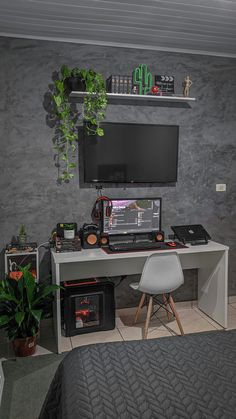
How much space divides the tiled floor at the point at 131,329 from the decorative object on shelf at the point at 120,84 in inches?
87.1

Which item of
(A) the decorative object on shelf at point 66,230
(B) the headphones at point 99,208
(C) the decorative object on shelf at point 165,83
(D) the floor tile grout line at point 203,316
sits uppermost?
(C) the decorative object on shelf at point 165,83

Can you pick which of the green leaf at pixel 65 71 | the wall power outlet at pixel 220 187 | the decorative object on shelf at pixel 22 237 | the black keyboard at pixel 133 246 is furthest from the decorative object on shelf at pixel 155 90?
the decorative object on shelf at pixel 22 237

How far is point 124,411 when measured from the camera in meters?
1.23

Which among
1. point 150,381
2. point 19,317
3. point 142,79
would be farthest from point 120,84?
point 150,381

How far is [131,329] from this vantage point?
3.14 meters

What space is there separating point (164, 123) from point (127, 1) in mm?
1294

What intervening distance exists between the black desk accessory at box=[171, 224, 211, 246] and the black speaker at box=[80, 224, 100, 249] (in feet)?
2.58

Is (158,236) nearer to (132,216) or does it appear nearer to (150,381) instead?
(132,216)

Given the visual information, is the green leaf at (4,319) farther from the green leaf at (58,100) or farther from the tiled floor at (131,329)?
the green leaf at (58,100)

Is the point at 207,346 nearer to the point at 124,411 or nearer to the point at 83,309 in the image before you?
the point at 124,411

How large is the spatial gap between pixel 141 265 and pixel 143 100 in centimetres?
167

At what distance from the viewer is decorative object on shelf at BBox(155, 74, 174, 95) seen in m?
3.26

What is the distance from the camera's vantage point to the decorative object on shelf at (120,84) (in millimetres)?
3105

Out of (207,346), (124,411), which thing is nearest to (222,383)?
(207,346)
